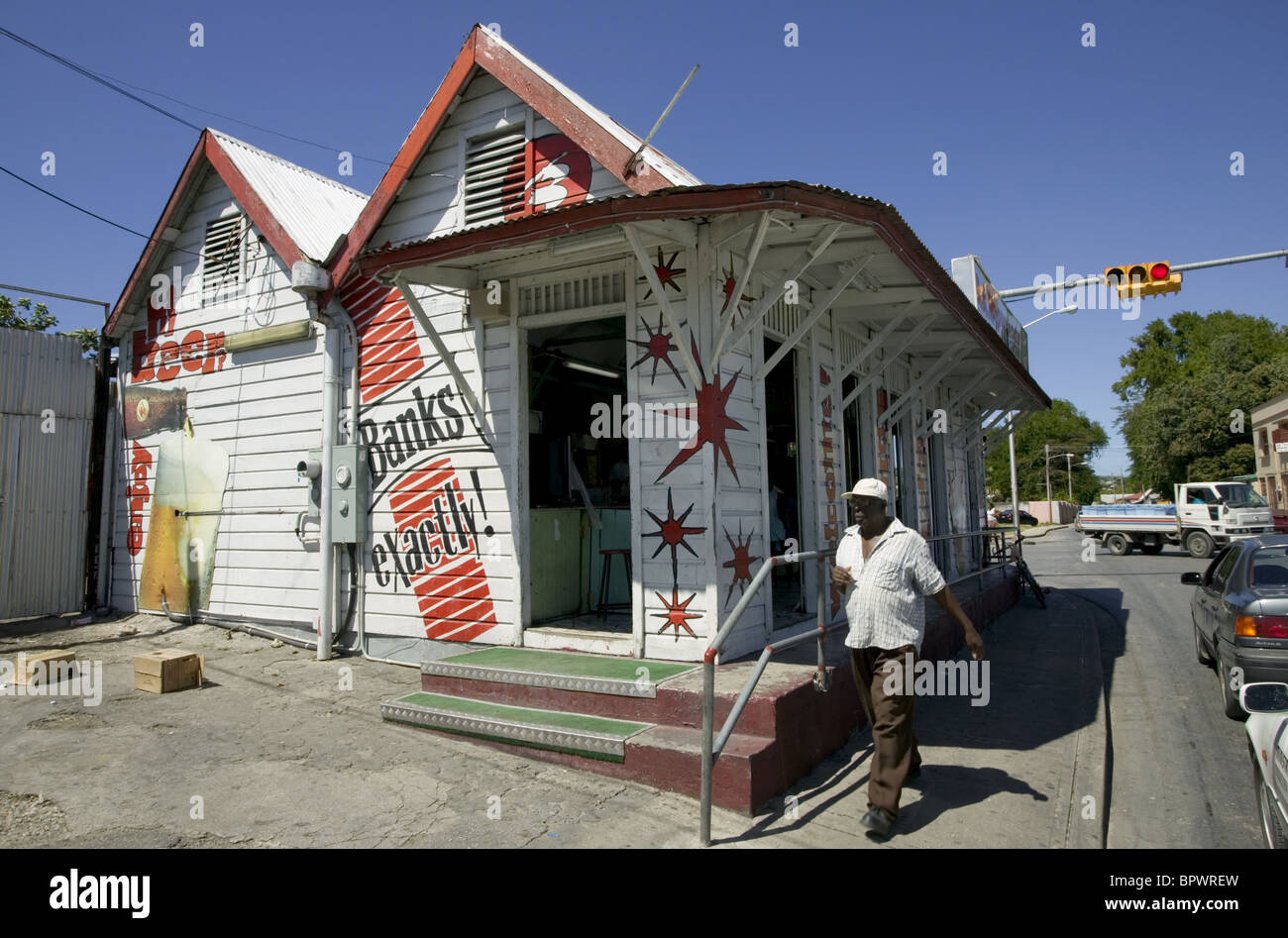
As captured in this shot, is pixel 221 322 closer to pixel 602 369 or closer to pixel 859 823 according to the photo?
pixel 602 369

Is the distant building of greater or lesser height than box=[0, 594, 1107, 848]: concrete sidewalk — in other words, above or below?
above

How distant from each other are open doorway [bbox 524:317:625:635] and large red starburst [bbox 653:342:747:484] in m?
1.68

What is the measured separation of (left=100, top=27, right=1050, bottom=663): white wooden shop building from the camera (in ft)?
20.3

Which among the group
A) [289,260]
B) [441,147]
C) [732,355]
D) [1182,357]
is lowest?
[732,355]

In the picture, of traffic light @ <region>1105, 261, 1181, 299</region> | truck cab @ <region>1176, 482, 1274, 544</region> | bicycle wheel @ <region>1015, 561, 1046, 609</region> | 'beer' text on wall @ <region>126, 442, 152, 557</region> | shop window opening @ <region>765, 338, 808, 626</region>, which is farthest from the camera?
truck cab @ <region>1176, 482, 1274, 544</region>

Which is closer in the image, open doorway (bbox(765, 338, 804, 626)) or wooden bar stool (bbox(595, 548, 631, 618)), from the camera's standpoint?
wooden bar stool (bbox(595, 548, 631, 618))

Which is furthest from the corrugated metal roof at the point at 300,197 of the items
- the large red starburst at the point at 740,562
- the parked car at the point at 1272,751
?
the parked car at the point at 1272,751

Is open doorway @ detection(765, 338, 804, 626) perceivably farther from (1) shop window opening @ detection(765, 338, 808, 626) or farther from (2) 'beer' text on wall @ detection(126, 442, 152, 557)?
(2) 'beer' text on wall @ detection(126, 442, 152, 557)

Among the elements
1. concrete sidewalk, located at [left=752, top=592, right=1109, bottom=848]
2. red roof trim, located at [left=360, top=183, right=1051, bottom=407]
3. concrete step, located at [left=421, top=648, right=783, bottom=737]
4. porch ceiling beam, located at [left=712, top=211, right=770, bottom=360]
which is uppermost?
red roof trim, located at [left=360, top=183, right=1051, bottom=407]

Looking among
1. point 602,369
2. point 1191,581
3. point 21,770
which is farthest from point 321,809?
point 1191,581

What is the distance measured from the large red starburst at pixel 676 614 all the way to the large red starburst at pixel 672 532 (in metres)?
0.19

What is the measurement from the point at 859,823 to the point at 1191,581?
20.6 feet

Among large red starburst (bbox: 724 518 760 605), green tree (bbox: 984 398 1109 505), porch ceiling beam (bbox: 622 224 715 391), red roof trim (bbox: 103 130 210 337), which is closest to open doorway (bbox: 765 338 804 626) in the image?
large red starburst (bbox: 724 518 760 605)

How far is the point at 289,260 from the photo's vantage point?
366 inches
